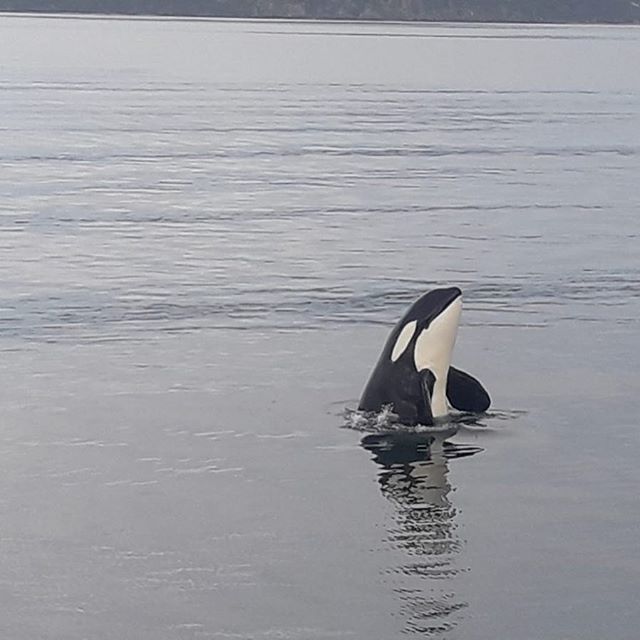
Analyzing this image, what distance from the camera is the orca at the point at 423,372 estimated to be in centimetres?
1379

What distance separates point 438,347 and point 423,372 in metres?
0.23

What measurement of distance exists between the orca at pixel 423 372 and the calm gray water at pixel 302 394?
43cm

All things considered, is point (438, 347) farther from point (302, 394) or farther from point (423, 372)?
point (302, 394)

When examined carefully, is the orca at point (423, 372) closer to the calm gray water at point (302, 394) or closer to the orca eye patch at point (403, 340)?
the orca eye patch at point (403, 340)

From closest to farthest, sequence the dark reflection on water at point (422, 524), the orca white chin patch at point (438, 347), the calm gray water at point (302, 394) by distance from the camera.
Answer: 1. the dark reflection on water at point (422, 524)
2. the calm gray water at point (302, 394)
3. the orca white chin patch at point (438, 347)

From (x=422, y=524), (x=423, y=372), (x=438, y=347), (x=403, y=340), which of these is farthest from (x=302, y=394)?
(x=422, y=524)

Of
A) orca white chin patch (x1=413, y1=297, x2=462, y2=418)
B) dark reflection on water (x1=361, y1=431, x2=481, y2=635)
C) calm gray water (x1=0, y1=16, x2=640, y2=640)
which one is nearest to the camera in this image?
dark reflection on water (x1=361, y1=431, x2=481, y2=635)

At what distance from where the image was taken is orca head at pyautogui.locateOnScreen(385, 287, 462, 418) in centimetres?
1379

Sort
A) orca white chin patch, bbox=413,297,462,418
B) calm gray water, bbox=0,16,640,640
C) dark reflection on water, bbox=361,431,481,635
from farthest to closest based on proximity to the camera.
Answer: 1. orca white chin patch, bbox=413,297,462,418
2. calm gray water, bbox=0,16,640,640
3. dark reflection on water, bbox=361,431,481,635

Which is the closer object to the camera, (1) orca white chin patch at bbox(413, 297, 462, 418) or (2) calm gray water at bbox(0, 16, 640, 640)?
(2) calm gray water at bbox(0, 16, 640, 640)

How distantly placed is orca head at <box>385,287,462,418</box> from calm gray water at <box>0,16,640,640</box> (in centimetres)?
54

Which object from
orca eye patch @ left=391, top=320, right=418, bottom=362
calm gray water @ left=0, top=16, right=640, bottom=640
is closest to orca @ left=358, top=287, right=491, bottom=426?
orca eye patch @ left=391, top=320, right=418, bottom=362

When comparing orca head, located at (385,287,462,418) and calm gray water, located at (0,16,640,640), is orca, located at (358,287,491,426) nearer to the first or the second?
orca head, located at (385,287,462,418)

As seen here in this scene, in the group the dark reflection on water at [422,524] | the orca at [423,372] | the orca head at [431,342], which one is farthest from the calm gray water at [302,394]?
the orca head at [431,342]
